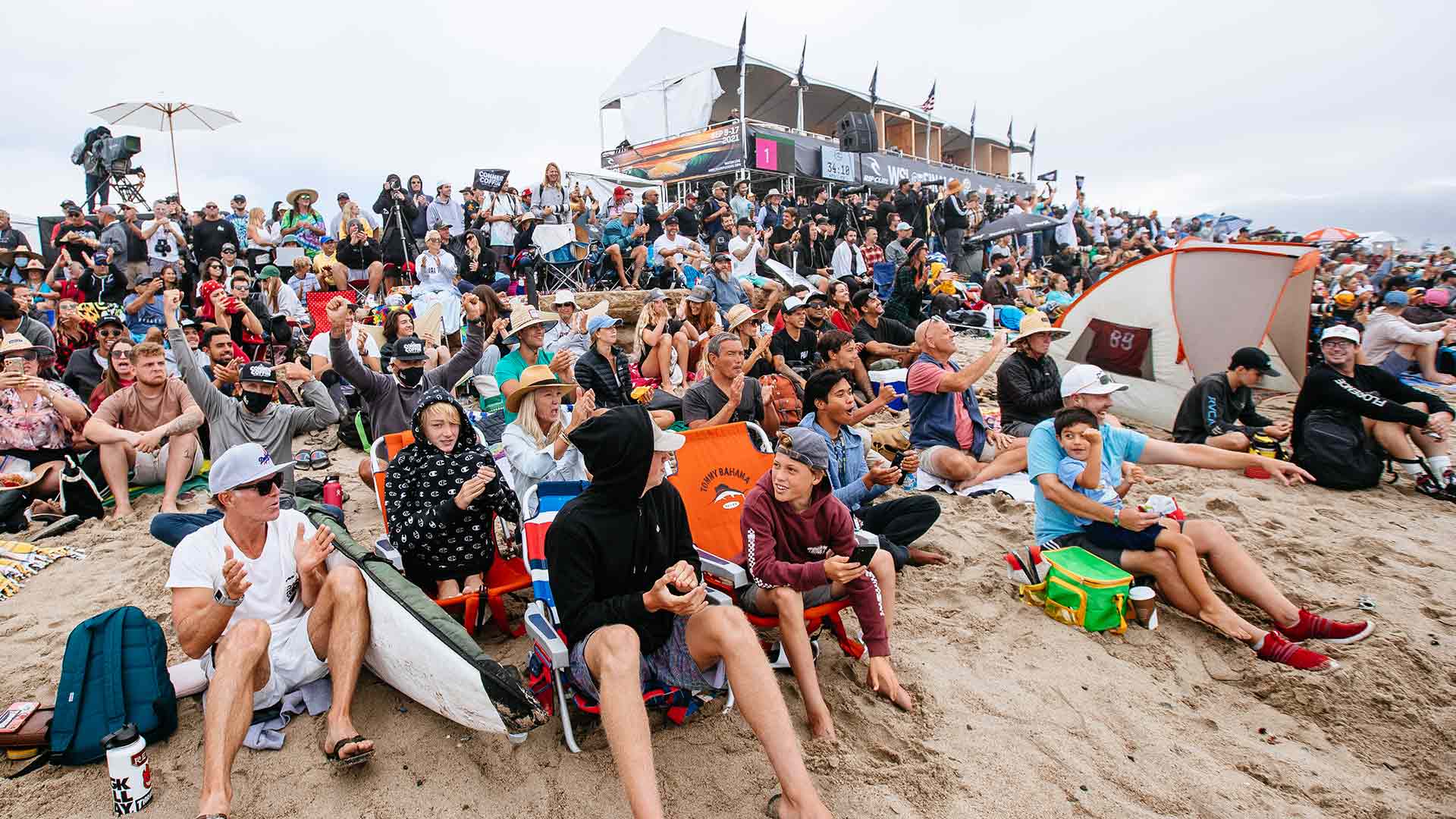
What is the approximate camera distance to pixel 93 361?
6.33m

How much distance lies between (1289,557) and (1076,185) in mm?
23082

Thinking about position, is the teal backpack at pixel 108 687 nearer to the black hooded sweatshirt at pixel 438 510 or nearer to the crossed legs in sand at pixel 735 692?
the black hooded sweatshirt at pixel 438 510

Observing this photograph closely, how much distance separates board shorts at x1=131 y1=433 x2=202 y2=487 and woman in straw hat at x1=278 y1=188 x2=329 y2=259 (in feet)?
20.5

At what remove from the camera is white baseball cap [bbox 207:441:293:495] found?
2693mm

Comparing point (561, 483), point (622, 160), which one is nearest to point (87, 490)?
point (561, 483)

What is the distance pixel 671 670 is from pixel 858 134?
2293 centimetres

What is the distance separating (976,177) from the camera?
30.1 meters

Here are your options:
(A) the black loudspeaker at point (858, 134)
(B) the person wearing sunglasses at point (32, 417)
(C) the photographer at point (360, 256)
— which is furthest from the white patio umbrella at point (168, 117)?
(A) the black loudspeaker at point (858, 134)

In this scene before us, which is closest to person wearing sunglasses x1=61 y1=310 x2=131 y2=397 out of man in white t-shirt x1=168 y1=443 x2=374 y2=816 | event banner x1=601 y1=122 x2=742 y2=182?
man in white t-shirt x1=168 y1=443 x2=374 y2=816

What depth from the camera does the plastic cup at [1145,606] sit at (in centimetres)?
373

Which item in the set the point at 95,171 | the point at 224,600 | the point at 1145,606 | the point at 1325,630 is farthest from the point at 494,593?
the point at 95,171

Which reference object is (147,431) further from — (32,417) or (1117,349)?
(1117,349)

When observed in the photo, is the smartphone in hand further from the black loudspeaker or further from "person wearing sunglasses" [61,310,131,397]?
the black loudspeaker

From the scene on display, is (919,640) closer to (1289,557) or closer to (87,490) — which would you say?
(1289,557)
